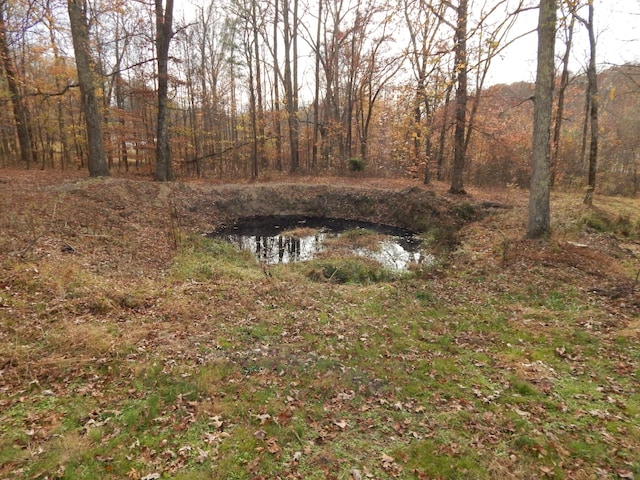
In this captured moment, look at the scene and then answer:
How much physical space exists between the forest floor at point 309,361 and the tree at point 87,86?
14.9ft

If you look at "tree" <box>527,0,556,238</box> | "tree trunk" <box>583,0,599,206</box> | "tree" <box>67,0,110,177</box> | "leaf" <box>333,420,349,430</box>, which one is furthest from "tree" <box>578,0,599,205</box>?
"tree" <box>67,0,110,177</box>

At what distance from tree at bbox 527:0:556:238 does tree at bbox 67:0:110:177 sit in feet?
52.1

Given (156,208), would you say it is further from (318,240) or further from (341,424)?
(341,424)

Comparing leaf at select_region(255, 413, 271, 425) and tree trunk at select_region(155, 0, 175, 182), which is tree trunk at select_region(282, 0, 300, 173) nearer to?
tree trunk at select_region(155, 0, 175, 182)

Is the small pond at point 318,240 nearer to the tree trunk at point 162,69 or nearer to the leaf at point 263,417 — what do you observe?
the tree trunk at point 162,69

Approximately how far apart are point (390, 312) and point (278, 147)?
25700 millimetres

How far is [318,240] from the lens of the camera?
51.2 ft

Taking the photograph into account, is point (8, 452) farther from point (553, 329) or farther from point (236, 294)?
point (553, 329)

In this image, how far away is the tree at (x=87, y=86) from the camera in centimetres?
1354

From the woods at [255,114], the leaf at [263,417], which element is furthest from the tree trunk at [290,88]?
the leaf at [263,417]

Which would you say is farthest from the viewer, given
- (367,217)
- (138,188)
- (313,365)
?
(367,217)

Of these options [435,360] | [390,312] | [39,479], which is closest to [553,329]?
[435,360]

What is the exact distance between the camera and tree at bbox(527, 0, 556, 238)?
8.80m

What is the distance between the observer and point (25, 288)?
20.4ft
